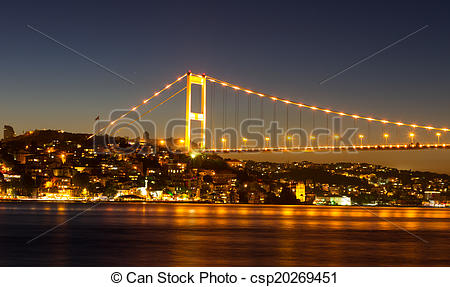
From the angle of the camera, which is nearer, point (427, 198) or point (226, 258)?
point (226, 258)

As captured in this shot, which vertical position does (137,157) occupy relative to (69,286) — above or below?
above

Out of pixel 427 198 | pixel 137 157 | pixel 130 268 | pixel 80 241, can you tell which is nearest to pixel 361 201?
pixel 427 198

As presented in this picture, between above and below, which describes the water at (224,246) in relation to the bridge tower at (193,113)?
below

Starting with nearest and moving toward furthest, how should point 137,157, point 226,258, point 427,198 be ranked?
1. point 226,258
2. point 427,198
3. point 137,157

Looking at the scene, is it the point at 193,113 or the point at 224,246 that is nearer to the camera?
the point at 224,246

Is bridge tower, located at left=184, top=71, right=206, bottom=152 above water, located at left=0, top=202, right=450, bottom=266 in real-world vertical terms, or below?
above

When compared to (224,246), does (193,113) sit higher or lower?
higher

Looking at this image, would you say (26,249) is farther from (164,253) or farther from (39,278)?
(39,278)

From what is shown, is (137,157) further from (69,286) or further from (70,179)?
(69,286)

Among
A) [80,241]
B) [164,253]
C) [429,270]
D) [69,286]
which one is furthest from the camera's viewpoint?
[80,241]

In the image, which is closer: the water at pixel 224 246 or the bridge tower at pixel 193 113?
the water at pixel 224 246

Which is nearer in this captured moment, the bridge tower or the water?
the water
